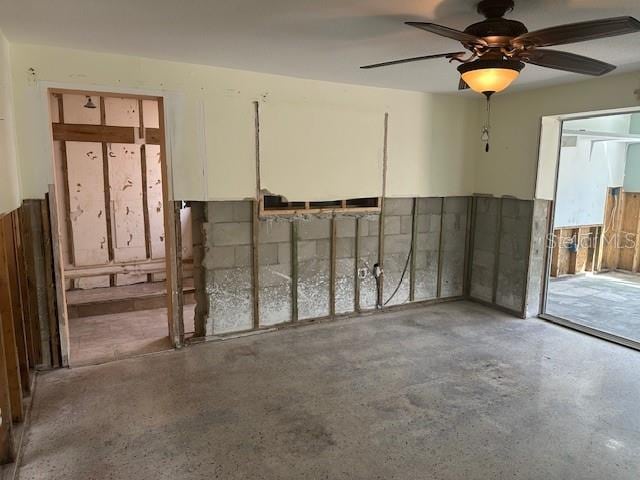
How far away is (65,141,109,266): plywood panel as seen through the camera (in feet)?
18.5

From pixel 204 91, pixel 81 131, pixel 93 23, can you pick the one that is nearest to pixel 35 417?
pixel 93 23

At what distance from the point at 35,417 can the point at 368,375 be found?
93.5 inches

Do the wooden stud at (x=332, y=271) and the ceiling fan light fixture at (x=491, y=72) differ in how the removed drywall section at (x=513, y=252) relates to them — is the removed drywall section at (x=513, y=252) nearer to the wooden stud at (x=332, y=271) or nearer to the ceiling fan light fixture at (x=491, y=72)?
the wooden stud at (x=332, y=271)

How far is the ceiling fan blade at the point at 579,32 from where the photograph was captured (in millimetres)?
1777

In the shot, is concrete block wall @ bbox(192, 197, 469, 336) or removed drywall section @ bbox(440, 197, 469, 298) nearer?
concrete block wall @ bbox(192, 197, 469, 336)

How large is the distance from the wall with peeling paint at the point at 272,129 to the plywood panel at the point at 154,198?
2340 millimetres

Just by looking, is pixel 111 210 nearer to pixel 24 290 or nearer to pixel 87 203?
pixel 87 203

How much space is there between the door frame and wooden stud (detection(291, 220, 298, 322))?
3.70ft

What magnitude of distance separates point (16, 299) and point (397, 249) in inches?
147

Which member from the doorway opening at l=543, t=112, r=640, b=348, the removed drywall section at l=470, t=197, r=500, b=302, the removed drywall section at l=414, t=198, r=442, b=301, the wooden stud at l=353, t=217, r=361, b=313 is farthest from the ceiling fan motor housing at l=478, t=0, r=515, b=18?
the doorway opening at l=543, t=112, r=640, b=348

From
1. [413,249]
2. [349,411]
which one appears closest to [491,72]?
[349,411]

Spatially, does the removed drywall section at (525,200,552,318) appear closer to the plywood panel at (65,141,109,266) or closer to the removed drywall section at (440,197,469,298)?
the removed drywall section at (440,197,469,298)

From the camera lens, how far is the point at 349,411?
2990 millimetres

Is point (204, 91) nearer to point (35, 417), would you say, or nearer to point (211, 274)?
point (211, 274)
